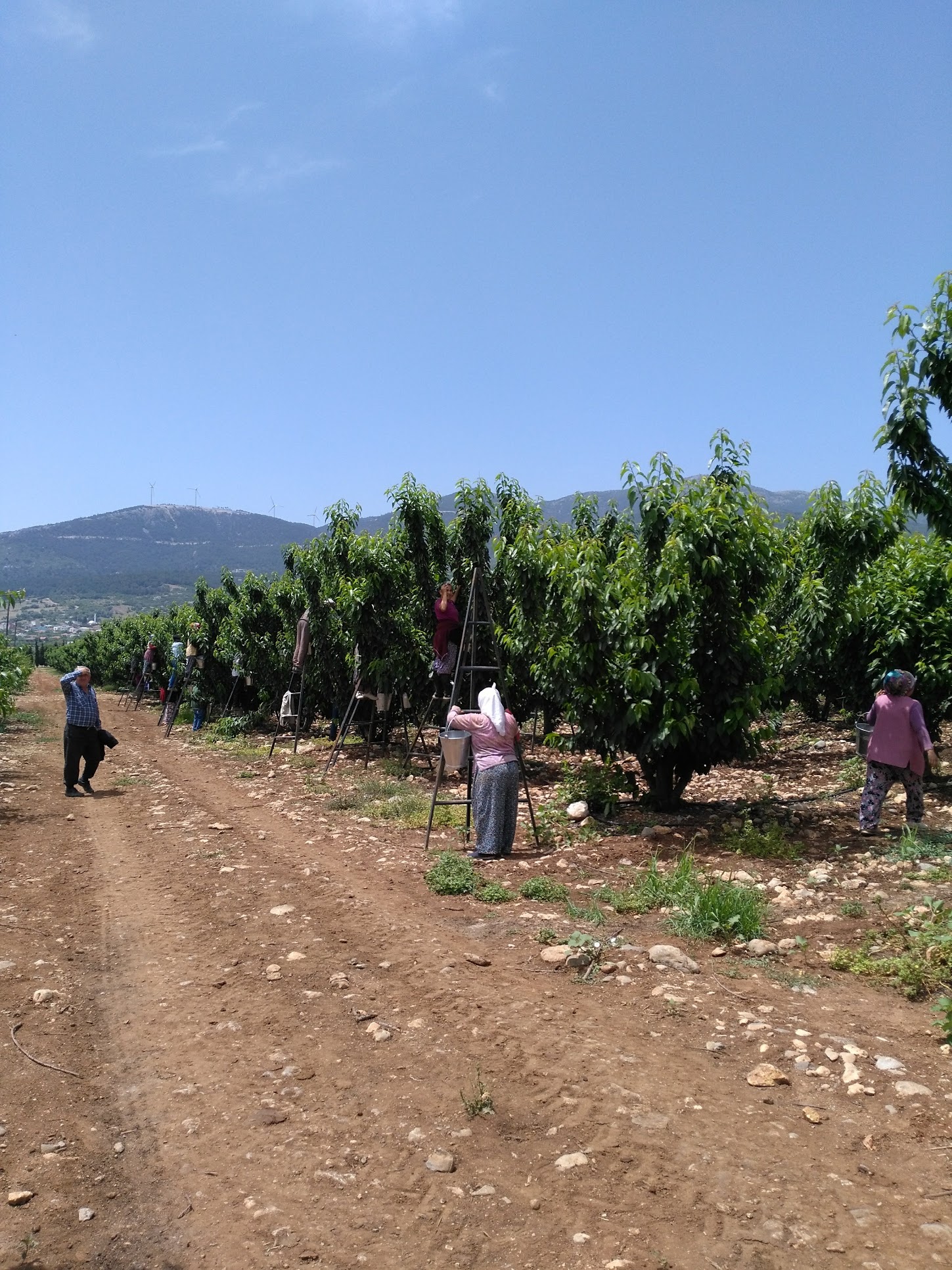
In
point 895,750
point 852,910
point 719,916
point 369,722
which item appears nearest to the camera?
point 719,916

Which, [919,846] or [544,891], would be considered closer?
[544,891]

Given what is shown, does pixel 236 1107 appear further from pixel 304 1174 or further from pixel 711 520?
pixel 711 520

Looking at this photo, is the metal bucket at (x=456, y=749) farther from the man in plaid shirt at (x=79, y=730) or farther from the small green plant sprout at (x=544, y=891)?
the man in plaid shirt at (x=79, y=730)

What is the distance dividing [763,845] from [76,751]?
33.4 feet

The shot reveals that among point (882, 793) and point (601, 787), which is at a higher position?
point (882, 793)

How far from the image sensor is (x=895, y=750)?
27.9 ft

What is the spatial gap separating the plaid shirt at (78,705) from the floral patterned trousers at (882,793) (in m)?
10.5

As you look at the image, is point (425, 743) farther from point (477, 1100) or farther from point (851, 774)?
point (477, 1100)

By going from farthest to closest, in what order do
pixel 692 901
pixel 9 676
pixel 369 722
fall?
pixel 369 722
pixel 9 676
pixel 692 901

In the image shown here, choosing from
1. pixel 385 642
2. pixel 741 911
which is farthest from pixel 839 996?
pixel 385 642

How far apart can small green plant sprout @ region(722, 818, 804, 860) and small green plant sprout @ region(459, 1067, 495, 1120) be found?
15.4 ft

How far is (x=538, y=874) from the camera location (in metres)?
7.98

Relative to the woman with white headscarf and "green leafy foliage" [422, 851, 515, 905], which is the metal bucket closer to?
the woman with white headscarf

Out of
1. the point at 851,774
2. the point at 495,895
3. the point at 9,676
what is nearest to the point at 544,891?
the point at 495,895
